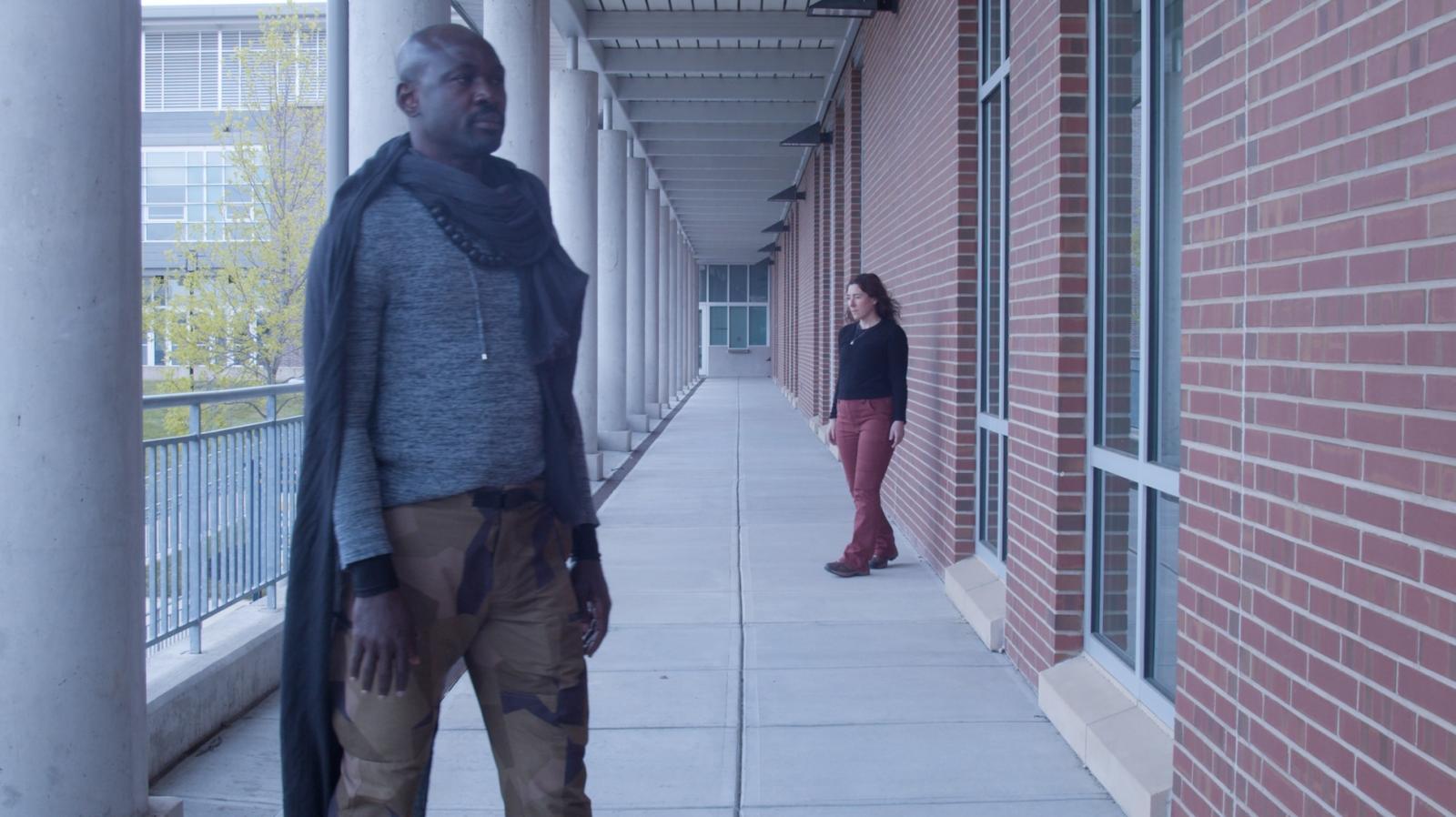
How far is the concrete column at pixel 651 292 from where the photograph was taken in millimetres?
24641

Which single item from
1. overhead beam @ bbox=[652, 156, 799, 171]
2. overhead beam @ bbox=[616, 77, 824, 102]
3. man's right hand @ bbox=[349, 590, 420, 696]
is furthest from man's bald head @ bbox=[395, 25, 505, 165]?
overhead beam @ bbox=[652, 156, 799, 171]

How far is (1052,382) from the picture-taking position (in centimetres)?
506

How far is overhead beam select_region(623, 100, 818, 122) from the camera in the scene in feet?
63.9

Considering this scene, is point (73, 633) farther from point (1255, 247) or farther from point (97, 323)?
point (1255, 247)

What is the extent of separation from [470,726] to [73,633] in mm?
2014

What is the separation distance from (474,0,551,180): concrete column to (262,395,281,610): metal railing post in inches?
186

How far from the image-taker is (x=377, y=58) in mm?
5809

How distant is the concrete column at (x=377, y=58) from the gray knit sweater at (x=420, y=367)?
3465 millimetres

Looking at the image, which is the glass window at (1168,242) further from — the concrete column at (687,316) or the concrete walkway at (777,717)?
the concrete column at (687,316)

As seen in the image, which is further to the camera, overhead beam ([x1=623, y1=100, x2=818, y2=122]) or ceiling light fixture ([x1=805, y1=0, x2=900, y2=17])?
overhead beam ([x1=623, y1=100, x2=818, y2=122])

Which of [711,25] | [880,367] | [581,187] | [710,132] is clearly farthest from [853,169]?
[880,367]

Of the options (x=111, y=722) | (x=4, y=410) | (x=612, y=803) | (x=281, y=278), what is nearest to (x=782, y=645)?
(x=612, y=803)

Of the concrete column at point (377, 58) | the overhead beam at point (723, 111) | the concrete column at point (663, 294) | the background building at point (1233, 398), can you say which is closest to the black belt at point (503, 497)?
the background building at point (1233, 398)

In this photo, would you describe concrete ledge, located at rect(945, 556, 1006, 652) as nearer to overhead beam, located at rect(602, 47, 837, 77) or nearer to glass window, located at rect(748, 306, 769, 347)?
overhead beam, located at rect(602, 47, 837, 77)
